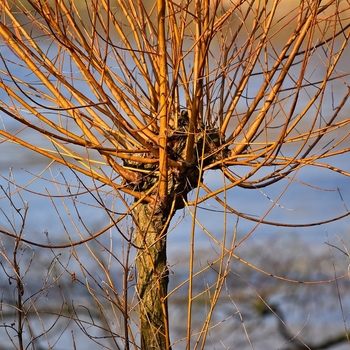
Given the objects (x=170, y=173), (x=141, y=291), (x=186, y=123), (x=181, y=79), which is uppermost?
(x=181, y=79)

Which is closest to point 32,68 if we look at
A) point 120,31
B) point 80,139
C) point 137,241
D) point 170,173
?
point 80,139

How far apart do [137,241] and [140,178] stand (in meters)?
0.21

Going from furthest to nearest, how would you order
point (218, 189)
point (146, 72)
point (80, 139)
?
point (146, 72)
point (218, 189)
point (80, 139)

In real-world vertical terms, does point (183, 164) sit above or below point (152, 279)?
above

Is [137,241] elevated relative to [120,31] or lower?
lower

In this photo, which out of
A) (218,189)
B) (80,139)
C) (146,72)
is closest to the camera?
(80,139)

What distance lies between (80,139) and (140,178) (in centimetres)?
21

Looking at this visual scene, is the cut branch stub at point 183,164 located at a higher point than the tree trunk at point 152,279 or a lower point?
higher

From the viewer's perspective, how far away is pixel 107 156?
1411 millimetres

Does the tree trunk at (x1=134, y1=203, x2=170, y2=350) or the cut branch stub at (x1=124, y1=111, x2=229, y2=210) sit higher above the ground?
the cut branch stub at (x1=124, y1=111, x2=229, y2=210)

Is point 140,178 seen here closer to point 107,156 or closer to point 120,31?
point 107,156

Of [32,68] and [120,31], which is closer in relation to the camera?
[32,68]

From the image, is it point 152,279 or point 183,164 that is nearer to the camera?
point 183,164

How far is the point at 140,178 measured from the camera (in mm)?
1448
